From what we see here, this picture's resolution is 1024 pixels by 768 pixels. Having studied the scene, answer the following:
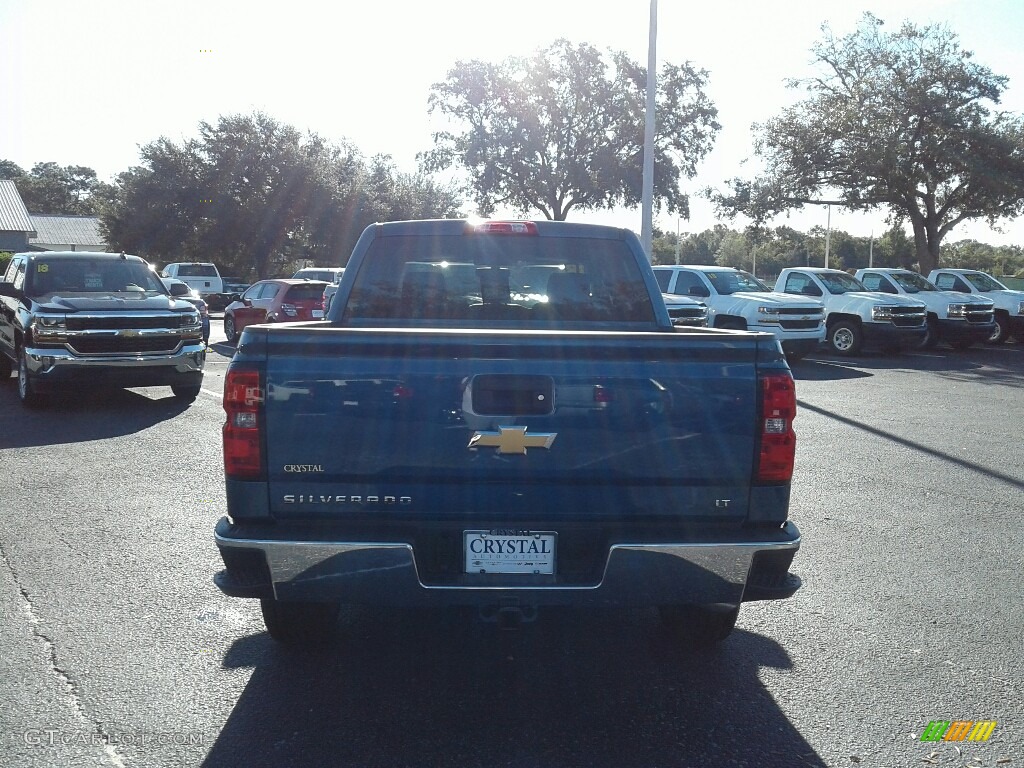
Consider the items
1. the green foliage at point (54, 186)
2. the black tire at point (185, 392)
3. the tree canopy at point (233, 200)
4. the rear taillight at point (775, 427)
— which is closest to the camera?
the rear taillight at point (775, 427)

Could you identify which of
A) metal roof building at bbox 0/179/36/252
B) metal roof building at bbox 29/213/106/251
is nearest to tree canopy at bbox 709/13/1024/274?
metal roof building at bbox 0/179/36/252

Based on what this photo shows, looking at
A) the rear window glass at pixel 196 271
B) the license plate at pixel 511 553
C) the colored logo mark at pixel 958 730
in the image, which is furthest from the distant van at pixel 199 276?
the colored logo mark at pixel 958 730

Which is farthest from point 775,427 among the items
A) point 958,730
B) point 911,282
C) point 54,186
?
point 54,186

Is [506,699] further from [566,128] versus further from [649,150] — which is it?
[566,128]

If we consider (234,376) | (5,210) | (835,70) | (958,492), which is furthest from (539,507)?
(5,210)

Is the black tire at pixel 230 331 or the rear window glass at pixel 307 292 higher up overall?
the rear window glass at pixel 307 292

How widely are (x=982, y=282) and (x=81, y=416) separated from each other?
Answer: 2096cm

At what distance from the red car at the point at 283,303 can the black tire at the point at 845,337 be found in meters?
11.0

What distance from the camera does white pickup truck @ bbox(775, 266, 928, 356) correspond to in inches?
802

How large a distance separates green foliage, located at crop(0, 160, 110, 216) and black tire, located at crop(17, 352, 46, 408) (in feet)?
320

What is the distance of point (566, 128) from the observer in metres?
43.3

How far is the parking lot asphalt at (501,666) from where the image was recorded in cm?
352

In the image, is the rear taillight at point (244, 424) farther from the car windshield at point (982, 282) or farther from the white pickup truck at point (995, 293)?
the car windshield at point (982, 282)

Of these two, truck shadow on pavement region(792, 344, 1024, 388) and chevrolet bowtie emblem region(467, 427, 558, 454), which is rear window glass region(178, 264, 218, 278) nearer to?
truck shadow on pavement region(792, 344, 1024, 388)
